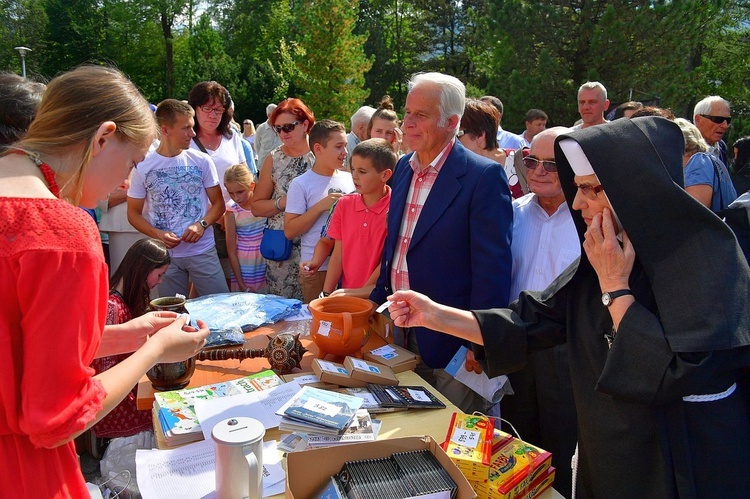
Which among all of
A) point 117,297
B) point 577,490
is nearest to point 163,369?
point 117,297

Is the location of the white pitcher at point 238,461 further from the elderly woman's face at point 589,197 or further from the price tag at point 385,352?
the elderly woman's face at point 589,197

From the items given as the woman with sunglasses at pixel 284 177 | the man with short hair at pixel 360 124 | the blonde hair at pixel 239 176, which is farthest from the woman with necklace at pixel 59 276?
the man with short hair at pixel 360 124

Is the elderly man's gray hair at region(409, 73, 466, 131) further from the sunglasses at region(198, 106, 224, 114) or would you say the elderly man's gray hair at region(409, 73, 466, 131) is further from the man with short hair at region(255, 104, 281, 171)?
the man with short hair at region(255, 104, 281, 171)

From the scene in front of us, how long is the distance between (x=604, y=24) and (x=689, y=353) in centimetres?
1383

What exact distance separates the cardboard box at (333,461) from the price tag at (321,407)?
275 millimetres

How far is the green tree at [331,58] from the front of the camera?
1677 centimetres

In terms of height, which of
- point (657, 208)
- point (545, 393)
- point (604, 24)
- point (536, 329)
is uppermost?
point (604, 24)

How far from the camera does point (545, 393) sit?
2.56 meters

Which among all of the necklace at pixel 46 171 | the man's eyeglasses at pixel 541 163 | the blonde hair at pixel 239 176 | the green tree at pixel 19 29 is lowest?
the blonde hair at pixel 239 176

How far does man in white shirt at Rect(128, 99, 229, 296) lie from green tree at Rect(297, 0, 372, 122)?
46.7 ft

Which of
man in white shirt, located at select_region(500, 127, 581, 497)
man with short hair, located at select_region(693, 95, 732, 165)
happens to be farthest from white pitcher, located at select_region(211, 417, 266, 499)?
man with short hair, located at select_region(693, 95, 732, 165)

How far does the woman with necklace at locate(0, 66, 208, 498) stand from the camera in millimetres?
1029

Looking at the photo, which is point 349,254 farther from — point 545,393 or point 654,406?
point 654,406

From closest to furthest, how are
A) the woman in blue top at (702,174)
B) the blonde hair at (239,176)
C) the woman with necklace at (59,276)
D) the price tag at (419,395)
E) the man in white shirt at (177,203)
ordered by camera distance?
1. the woman with necklace at (59,276)
2. the price tag at (419,395)
3. the man in white shirt at (177,203)
4. the woman in blue top at (702,174)
5. the blonde hair at (239,176)
